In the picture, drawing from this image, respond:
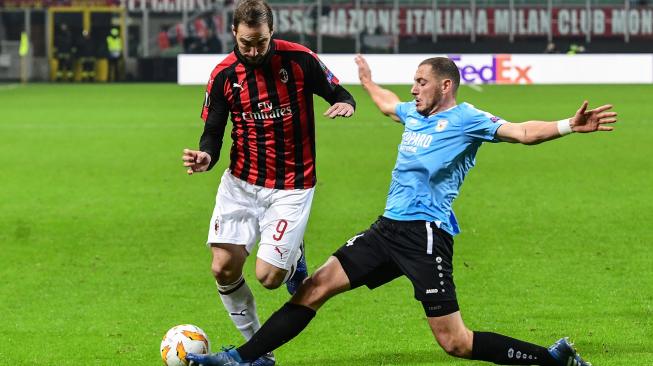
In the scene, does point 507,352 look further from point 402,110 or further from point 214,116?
point 214,116

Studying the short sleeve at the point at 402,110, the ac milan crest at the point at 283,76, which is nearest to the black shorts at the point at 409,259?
the short sleeve at the point at 402,110

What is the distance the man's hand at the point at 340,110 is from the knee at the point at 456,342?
4.48 ft

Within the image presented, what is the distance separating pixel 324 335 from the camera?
7.75 metres

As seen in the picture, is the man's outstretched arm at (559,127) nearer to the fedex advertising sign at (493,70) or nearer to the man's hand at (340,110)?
the man's hand at (340,110)

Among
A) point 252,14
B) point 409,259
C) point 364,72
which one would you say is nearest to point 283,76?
point 252,14

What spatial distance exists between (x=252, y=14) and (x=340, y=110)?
73 centimetres

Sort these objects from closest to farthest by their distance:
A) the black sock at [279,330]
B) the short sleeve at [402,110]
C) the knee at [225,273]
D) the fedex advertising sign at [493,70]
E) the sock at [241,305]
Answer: the black sock at [279,330]
the short sleeve at [402,110]
the knee at [225,273]
the sock at [241,305]
the fedex advertising sign at [493,70]

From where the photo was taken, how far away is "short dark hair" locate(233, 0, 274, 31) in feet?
21.7

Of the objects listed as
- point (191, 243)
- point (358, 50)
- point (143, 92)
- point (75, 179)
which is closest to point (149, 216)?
point (191, 243)

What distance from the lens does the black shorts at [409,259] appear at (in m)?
6.27

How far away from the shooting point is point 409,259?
6.36 meters

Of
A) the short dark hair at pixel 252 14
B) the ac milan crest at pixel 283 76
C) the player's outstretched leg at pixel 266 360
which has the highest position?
the short dark hair at pixel 252 14

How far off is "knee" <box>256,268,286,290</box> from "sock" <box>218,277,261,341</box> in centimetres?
18

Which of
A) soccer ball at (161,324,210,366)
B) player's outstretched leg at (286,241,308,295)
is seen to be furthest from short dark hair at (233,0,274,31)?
soccer ball at (161,324,210,366)
